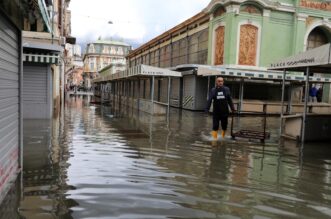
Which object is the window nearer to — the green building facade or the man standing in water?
the green building facade

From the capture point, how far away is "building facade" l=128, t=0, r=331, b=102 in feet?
83.3

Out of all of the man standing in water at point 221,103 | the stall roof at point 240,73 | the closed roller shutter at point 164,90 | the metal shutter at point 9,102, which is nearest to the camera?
the metal shutter at point 9,102

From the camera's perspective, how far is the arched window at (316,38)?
28.2 meters

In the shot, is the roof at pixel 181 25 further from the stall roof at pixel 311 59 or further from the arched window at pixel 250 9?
the stall roof at pixel 311 59

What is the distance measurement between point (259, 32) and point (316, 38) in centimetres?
540

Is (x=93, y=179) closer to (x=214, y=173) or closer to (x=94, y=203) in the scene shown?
(x=94, y=203)

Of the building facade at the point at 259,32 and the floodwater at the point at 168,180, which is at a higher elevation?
the building facade at the point at 259,32

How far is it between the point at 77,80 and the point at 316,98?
116m

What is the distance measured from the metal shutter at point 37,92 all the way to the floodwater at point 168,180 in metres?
5.07

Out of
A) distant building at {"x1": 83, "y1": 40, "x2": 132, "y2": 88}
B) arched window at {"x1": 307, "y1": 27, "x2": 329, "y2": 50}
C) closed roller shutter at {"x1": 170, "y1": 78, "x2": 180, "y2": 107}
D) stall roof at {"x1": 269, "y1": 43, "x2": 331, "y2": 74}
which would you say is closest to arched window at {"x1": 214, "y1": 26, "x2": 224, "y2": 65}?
closed roller shutter at {"x1": 170, "y1": 78, "x2": 180, "y2": 107}

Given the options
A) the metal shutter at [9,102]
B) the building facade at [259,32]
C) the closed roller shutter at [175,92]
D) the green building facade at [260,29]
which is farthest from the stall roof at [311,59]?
the closed roller shutter at [175,92]

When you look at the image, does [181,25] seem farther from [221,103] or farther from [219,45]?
[221,103]

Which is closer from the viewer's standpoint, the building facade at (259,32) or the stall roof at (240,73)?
the stall roof at (240,73)

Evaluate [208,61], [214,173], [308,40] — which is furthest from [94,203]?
[308,40]
